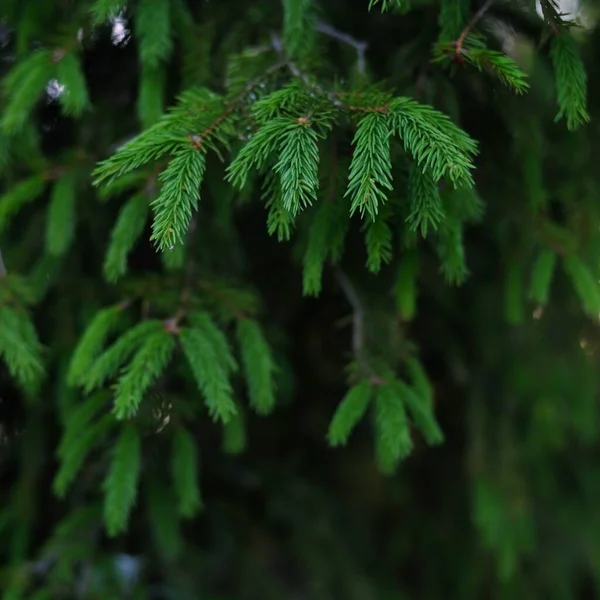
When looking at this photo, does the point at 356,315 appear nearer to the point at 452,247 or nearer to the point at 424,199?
the point at 452,247

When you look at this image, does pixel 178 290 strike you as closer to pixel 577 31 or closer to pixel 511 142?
pixel 511 142

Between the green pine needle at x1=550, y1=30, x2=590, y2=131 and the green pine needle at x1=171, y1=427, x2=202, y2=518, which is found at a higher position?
the green pine needle at x1=550, y1=30, x2=590, y2=131

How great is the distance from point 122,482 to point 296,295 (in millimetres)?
699

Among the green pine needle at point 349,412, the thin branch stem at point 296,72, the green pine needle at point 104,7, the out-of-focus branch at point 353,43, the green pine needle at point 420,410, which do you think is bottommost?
the green pine needle at point 420,410

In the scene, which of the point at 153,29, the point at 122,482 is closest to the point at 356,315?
the point at 122,482

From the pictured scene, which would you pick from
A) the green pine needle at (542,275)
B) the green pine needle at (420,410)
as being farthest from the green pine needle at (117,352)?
the green pine needle at (542,275)

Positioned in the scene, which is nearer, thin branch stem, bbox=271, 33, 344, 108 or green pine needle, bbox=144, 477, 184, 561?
thin branch stem, bbox=271, 33, 344, 108

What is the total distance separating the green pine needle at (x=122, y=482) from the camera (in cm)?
127

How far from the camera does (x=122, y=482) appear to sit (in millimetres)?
1282

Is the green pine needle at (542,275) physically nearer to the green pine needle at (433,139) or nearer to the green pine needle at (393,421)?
the green pine needle at (393,421)

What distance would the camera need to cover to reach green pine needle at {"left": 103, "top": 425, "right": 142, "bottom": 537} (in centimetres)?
127

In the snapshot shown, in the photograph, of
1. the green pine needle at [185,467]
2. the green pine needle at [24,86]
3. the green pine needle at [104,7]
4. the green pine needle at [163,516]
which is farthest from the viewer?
the green pine needle at [163,516]

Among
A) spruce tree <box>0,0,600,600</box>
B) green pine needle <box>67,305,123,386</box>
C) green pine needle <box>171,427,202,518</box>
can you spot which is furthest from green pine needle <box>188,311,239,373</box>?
green pine needle <box>171,427,202,518</box>

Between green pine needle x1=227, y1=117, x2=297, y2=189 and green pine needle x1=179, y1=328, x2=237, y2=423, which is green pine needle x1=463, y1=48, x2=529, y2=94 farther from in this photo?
green pine needle x1=179, y1=328, x2=237, y2=423
